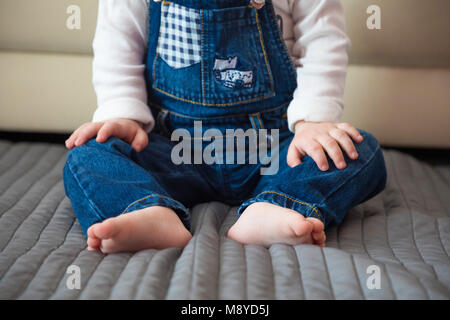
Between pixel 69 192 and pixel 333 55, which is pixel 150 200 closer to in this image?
pixel 69 192

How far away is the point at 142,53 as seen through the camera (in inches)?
31.8

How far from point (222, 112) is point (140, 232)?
0.27 m

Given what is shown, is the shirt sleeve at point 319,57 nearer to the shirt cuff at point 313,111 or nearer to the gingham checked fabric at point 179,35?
the shirt cuff at point 313,111

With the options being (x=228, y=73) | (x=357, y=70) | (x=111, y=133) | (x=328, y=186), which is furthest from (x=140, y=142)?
(x=357, y=70)

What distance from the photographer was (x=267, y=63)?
74 centimetres

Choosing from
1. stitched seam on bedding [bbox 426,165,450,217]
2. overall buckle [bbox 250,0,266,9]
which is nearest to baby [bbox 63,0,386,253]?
overall buckle [bbox 250,0,266,9]

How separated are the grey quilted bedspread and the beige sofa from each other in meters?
0.29

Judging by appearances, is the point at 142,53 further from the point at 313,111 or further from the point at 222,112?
the point at 313,111

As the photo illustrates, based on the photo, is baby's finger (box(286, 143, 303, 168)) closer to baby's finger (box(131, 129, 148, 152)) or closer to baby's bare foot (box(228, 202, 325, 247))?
baby's bare foot (box(228, 202, 325, 247))

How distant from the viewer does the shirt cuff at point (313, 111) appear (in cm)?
72

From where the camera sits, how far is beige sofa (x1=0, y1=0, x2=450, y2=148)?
92 cm

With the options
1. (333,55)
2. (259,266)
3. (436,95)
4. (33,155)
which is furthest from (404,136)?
(33,155)

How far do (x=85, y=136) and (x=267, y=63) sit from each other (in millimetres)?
297

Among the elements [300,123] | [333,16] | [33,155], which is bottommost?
[33,155]
